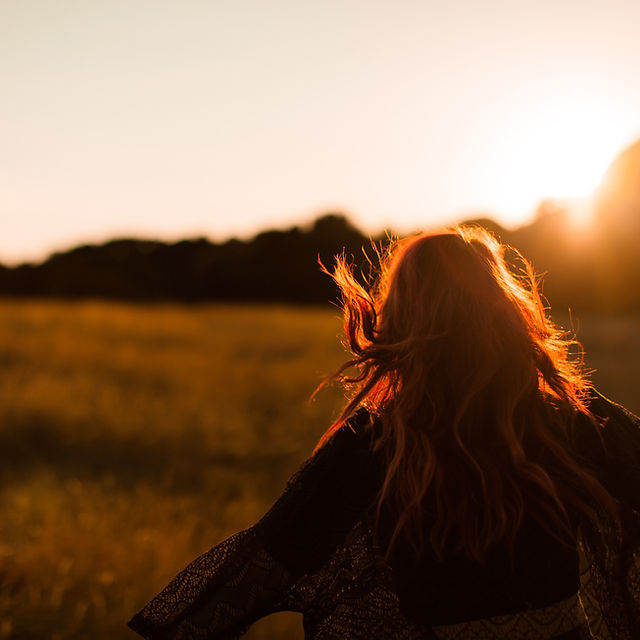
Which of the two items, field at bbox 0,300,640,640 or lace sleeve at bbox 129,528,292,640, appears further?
field at bbox 0,300,640,640

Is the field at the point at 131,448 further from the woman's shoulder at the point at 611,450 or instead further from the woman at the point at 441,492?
the woman's shoulder at the point at 611,450

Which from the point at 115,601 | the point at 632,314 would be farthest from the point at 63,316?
the point at 632,314

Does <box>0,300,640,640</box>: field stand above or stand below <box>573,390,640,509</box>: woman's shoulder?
below

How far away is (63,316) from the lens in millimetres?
20281

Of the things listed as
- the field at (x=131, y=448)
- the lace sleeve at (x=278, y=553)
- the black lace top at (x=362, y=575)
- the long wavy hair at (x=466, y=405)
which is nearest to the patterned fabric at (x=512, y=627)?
the black lace top at (x=362, y=575)

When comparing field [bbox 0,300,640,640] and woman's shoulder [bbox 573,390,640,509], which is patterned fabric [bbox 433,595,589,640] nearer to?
woman's shoulder [bbox 573,390,640,509]

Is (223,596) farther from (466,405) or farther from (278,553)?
(466,405)

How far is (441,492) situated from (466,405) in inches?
8.6

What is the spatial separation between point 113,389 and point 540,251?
50.2 feet

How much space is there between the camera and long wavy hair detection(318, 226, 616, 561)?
1514 mm

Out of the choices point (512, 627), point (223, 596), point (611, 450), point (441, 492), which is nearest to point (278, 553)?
point (223, 596)

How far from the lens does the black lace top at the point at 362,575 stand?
1.49m

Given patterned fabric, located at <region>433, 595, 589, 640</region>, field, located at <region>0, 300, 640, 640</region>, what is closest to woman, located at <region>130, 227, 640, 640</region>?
patterned fabric, located at <region>433, 595, 589, 640</region>

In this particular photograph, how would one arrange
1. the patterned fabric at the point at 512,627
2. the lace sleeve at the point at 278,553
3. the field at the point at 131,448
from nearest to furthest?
the patterned fabric at the point at 512,627, the lace sleeve at the point at 278,553, the field at the point at 131,448
